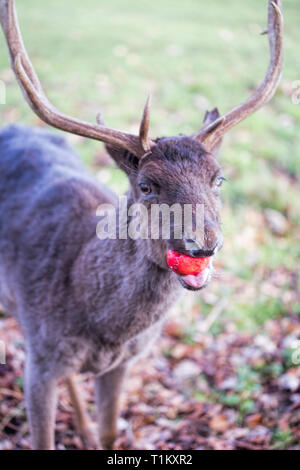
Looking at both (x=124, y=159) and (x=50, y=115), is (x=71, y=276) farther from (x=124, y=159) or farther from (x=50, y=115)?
(x=50, y=115)

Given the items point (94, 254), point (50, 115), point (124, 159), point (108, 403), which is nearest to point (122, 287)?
point (94, 254)

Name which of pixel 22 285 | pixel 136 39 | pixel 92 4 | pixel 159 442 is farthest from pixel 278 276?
pixel 92 4

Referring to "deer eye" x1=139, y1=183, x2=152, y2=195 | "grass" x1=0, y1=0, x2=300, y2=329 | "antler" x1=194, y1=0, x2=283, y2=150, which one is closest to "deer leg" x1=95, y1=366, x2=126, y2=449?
"deer eye" x1=139, y1=183, x2=152, y2=195

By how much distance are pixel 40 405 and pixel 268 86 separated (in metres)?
2.47

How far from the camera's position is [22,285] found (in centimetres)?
316

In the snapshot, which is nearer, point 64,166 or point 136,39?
point 64,166

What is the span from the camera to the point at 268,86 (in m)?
2.83

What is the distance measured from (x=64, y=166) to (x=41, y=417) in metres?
1.96

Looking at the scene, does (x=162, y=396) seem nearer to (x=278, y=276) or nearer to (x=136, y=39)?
(x=278, y=276)

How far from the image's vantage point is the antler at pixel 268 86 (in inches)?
104

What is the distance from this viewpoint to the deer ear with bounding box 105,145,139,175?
2623 mm

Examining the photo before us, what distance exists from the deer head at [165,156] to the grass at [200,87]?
2513mm

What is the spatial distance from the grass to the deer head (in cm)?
251

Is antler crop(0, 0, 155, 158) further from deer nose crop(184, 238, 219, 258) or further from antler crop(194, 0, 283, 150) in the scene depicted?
deer nose crop(184, 238, 219, 258)
